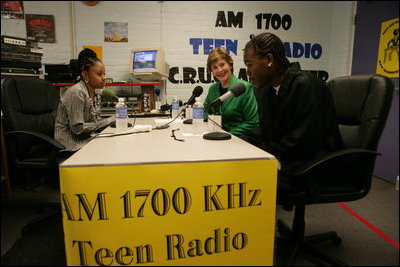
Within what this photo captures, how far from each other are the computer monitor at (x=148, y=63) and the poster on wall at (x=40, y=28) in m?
1.19

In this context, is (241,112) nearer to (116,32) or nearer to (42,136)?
(42,136)

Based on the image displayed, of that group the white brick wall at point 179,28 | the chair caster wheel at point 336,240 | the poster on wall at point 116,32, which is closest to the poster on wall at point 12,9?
the white brick wall at point 179,28

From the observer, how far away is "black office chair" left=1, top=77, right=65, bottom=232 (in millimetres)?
1771

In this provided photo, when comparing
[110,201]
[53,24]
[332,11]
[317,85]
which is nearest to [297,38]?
[332,11]

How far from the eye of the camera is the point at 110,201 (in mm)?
930

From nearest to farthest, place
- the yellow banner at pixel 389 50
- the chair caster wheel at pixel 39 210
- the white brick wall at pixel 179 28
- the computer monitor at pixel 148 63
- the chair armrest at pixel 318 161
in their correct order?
the chair armrest at pixel 318 161, the chair caster wheel at pixel 39 210, the yellow banner at pixel 389 50, the computer monitor at pixel 148 63, the white brick wall at pixel 179 28

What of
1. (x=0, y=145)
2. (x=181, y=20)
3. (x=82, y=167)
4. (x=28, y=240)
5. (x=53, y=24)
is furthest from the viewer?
(x=181, y=20)

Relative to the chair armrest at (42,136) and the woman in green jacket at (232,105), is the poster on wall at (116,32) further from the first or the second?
the chair armrest at (42,136)

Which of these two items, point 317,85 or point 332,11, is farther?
point 332,11

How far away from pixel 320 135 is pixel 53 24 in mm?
3601

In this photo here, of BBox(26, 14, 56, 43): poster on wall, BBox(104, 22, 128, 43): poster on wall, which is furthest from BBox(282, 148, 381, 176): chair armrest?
BBox(26, 14, 56, 43): poster on wall

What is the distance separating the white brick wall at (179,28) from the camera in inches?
137

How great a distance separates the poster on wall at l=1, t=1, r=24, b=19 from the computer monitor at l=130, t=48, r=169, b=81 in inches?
61.2

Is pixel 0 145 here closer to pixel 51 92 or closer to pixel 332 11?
pixel 51 92
